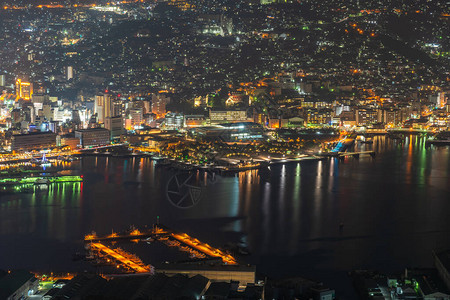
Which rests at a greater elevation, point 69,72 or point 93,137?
point 69,72

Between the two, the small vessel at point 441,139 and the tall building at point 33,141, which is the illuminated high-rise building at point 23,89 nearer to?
the tall building at point 33,141

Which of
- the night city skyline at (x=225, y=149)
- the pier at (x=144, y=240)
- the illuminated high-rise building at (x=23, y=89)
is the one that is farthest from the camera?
the illuminated high-rise building at (x=23, y=89)

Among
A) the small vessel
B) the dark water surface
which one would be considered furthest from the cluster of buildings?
the dark water surface

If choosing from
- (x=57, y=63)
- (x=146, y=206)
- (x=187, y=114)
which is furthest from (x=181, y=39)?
(x=146, y=206)

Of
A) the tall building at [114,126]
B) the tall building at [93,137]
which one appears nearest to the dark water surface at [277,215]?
the tall building at [93,137]

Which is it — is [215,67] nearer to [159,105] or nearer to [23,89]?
[159,105]

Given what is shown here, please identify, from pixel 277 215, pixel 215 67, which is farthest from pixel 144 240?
pixel 215 67
